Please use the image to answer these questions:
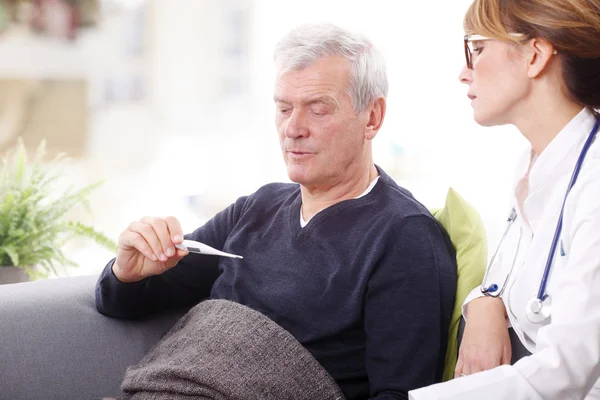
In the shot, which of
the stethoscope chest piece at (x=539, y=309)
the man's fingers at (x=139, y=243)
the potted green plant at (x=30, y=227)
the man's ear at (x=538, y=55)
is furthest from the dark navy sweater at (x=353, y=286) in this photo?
the potted green plant at (x=30, y=227)

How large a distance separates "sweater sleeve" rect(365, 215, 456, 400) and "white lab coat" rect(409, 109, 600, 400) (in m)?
0.20

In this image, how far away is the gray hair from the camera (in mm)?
1720

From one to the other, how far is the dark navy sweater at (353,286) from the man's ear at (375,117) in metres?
0.10

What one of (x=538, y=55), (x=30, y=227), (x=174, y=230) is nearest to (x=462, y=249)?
(x=538, y=55)

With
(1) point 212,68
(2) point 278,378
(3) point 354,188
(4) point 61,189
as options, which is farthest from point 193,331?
(1) point 212,68

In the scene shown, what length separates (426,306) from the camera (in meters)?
1.56

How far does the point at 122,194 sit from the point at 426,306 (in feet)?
7.48

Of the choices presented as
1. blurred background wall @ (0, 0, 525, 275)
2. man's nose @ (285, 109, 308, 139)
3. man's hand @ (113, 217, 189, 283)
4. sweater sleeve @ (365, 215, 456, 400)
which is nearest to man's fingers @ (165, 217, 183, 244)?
man's hand @ (113, 217, 189, 283)

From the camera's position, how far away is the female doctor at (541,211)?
115 cm

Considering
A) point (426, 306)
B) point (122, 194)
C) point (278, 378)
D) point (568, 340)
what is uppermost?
point (568, 340)

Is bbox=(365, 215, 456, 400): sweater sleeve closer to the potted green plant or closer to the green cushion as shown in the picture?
the green cushion

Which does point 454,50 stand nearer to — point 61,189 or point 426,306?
point 61,189

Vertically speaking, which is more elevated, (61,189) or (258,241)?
(258,241)

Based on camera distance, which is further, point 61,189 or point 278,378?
point 61,189
